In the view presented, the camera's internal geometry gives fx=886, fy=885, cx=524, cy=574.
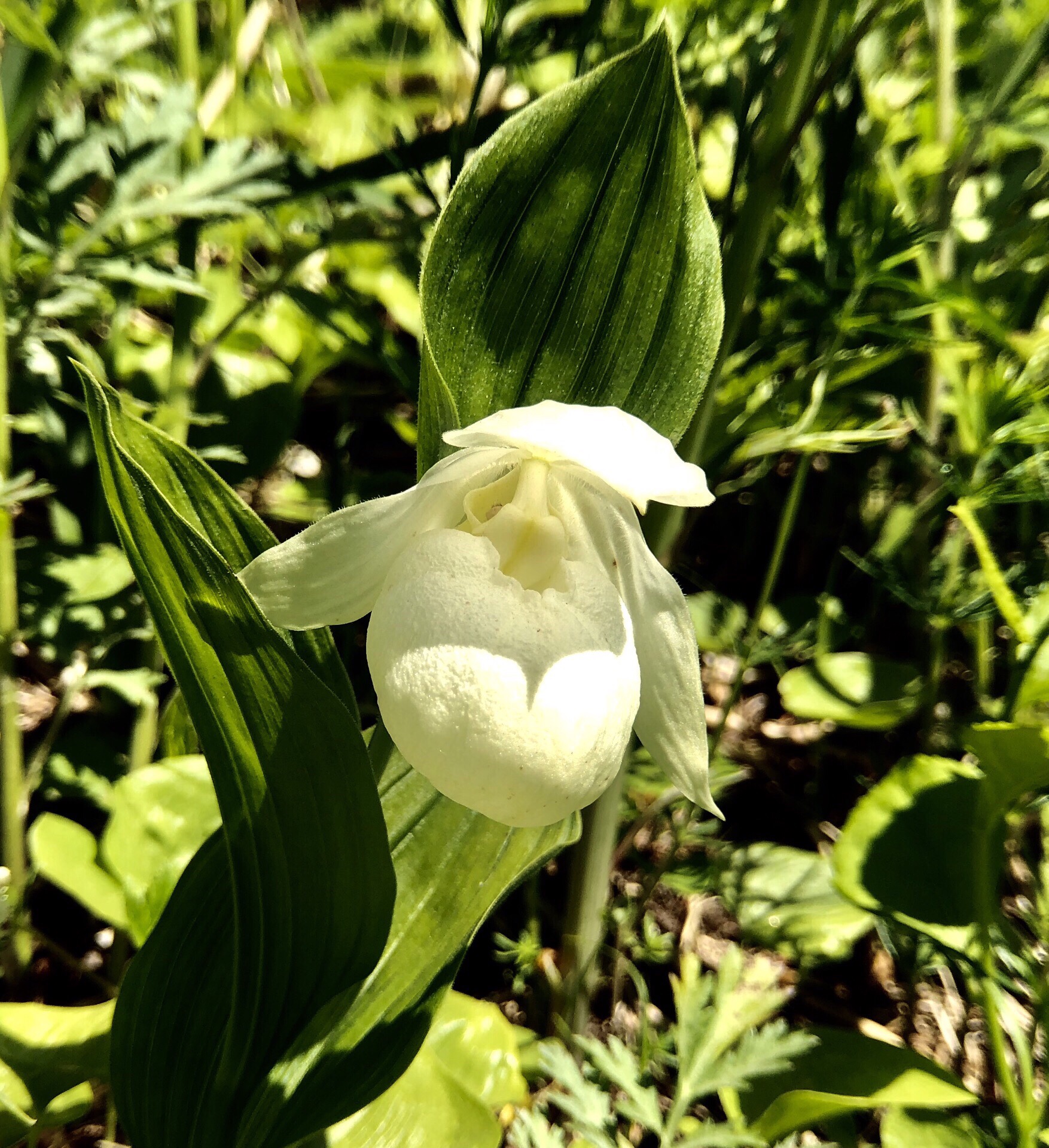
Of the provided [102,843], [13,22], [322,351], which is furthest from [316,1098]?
[322,351]

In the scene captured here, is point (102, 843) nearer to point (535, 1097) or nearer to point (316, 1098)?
point (316, 1098)

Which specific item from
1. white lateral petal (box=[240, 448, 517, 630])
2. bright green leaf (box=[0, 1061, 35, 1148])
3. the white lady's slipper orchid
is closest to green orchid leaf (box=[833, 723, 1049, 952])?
the white lady's slipper orchid

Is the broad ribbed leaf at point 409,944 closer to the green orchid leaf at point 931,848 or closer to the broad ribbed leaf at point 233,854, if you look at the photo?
the broad ribbed leaf at point 233,854

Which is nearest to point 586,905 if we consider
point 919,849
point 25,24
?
point 919,849

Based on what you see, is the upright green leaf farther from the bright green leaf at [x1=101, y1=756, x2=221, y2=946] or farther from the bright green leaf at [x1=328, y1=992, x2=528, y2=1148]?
the bright green leaf at [x1=328, y1=992, x2=528, y2=1148]

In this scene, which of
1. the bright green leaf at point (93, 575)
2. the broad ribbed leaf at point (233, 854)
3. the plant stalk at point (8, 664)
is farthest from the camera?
the bright green leaf at point (93, 575)

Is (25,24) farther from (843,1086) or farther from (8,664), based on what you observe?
(843,1086)

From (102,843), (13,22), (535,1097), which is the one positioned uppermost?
(13,22)

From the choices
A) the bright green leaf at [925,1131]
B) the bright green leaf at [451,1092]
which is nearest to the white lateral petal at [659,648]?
the bright green leaf at [451,1092]
